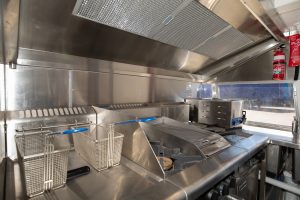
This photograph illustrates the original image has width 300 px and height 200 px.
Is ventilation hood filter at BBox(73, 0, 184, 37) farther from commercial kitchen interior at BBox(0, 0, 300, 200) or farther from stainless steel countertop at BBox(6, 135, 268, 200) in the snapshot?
stainless steel countertop at BBox(6, 135, 268, 200)

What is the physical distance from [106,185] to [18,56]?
0.91 metres

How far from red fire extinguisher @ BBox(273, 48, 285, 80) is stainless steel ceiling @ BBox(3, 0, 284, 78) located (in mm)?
279

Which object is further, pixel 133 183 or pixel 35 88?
pixel 35 88

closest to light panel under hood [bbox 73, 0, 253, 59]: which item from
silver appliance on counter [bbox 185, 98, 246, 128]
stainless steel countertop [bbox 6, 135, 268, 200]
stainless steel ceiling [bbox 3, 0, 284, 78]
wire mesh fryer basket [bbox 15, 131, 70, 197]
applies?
stainless steel ceiling [bbox 3, 0, 284, 78]

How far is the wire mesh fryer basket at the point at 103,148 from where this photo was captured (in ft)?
2.88

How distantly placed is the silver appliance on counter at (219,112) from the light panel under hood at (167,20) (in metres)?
0.59

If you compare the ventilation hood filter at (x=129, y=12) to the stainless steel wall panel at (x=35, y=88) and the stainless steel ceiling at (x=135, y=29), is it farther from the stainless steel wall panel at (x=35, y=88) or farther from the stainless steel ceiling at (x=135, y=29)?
the stainless steel wall panel at (x=35, y=88)

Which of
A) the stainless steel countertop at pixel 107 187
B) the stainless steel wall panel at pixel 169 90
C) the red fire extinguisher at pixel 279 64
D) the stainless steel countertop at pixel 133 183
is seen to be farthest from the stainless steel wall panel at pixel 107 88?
the red fire extinguisher at pixel 279 64

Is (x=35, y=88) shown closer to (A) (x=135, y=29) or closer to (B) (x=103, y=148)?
(B) (x=103, y=148)

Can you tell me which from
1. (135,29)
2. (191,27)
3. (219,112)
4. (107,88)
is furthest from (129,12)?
(219,112)

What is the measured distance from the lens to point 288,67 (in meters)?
1.86

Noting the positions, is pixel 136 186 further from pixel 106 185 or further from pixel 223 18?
pixel 223 18

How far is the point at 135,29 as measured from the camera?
45.4 inches

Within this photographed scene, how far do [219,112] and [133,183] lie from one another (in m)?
1.29
